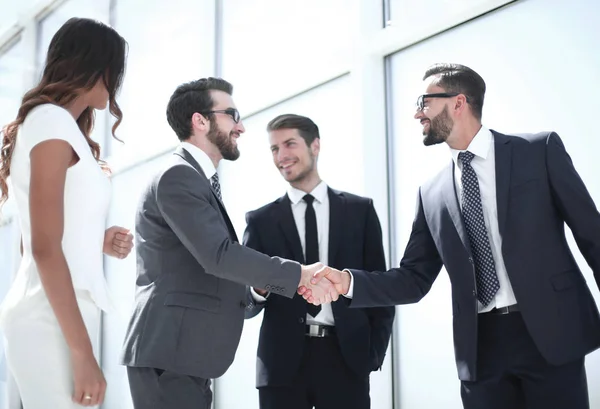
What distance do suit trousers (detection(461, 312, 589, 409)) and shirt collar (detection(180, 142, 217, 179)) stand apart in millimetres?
1064

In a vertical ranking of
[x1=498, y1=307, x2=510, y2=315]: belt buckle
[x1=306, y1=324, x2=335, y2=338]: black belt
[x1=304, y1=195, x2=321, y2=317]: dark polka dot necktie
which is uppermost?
[x1=304, y1=195, x2=321, y2=317]: dark polka dot necktie

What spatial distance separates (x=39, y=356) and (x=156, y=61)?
215 inches

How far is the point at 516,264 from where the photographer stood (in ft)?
6.85

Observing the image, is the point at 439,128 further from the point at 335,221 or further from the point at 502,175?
the point at 335,221

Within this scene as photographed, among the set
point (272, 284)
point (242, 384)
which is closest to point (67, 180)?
point (272, 284)

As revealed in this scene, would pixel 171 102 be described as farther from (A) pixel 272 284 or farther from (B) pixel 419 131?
(B) pixel 419 131

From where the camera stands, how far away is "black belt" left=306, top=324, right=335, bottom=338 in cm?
267

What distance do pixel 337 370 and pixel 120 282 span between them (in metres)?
4.69

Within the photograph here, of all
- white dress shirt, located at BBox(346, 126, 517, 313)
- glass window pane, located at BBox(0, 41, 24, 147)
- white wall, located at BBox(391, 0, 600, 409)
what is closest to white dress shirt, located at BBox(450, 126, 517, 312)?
white dress shirt, located at BBox(346, 126, 517, 313)

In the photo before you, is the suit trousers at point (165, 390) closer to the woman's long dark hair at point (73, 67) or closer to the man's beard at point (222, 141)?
the woman's long dark hair at point (73, 67)

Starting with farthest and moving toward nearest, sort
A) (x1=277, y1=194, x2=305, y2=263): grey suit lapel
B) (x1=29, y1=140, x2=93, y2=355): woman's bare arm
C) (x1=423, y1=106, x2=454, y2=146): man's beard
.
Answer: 1. (x1=277, y1=194, x2=305, y2=263): grey suit lapel
2. (x1=423, y1=106, x2=454, y2=146): man's beard
3. (x1=29, y1=140, x2=93, y2=355): woman's bare arm

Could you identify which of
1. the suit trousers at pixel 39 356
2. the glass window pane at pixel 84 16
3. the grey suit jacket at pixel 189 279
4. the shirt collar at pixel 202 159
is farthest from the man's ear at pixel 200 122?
the glass window pane at pixel 84 16

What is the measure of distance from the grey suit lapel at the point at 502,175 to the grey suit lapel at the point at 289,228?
0.95 metres

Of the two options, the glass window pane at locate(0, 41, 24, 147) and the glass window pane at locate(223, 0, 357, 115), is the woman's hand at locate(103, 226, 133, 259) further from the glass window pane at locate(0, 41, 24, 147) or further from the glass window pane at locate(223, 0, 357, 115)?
the glass window pane at locate(0, 41, 24, 147)
